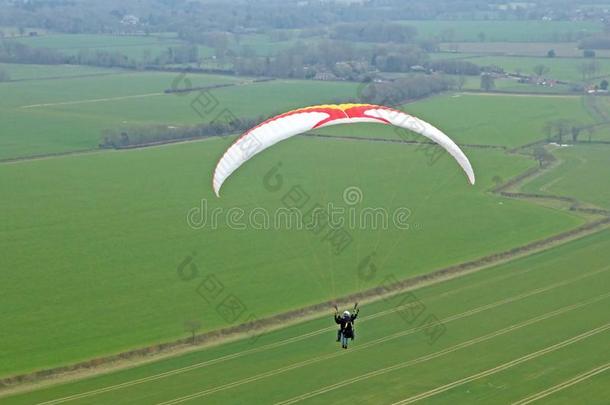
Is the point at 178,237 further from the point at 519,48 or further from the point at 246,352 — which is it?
the point at 519,48

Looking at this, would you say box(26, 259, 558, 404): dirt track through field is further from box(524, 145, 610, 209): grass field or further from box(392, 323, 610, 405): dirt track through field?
box(524, 145, 610, 209): grass field

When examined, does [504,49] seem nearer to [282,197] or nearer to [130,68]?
[130,68]

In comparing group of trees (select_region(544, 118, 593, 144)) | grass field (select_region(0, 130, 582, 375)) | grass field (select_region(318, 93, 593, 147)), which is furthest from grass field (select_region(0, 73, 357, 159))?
group of trees (select_region(544, 118, 593, 144))

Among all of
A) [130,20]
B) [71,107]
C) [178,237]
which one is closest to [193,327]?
[178,237]

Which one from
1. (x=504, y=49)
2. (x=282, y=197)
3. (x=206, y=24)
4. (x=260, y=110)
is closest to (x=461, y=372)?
(x=282, y=197)

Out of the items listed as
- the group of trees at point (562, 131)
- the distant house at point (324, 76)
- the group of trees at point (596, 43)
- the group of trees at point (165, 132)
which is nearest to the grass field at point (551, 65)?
the group of trees at point (596, 43)

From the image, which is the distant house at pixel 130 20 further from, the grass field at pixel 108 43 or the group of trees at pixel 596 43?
the group of trees at pixel 596 43
